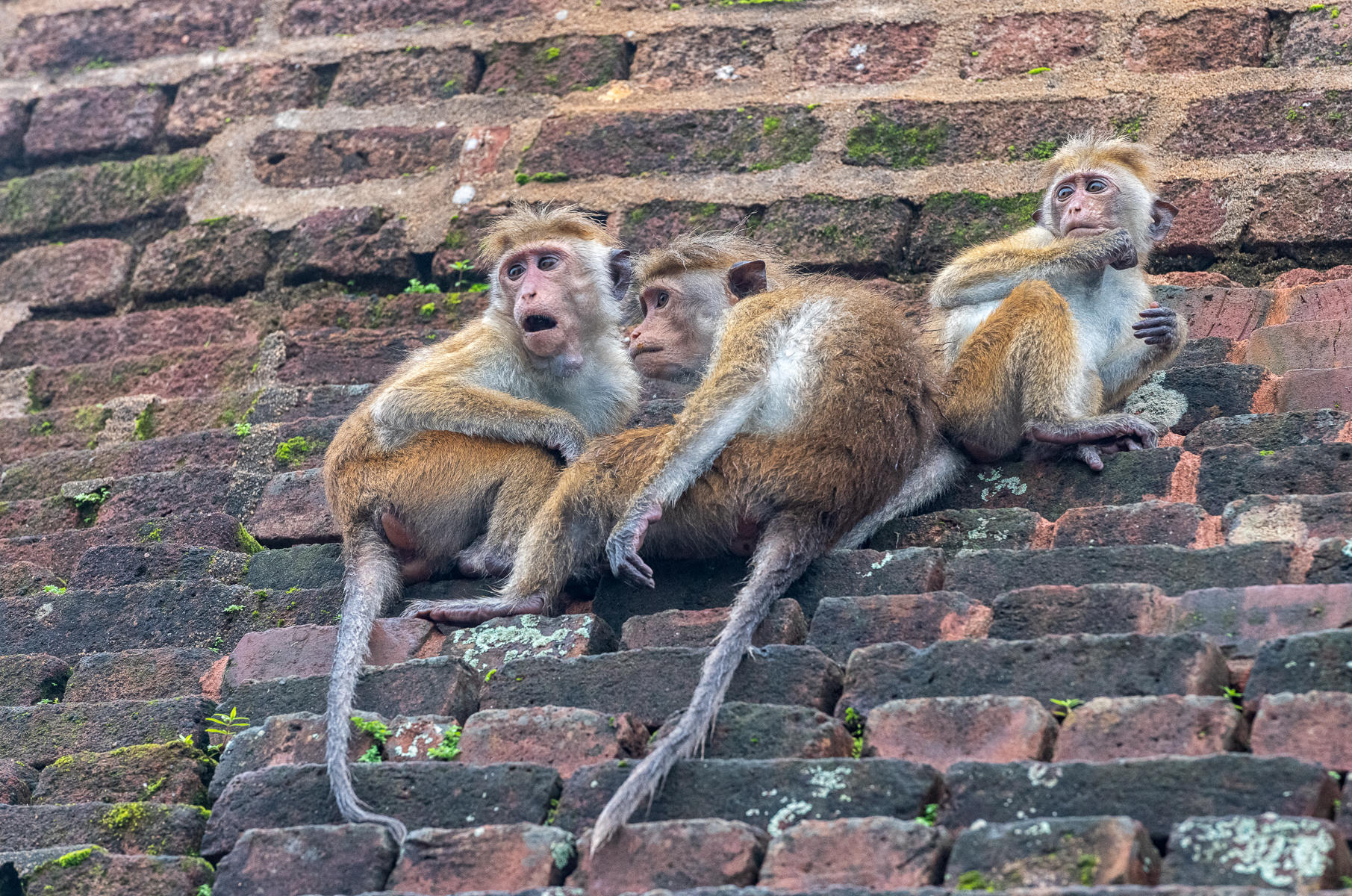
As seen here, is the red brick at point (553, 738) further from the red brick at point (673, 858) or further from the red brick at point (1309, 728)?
the red brick at point (1309, 728)

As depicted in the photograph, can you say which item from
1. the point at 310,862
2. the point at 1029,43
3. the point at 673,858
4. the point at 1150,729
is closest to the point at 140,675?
the point at 310,862

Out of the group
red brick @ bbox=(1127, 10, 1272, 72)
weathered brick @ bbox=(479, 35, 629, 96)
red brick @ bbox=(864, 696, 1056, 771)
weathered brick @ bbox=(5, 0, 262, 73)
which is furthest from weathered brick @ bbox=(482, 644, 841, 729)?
weathered brick @ bbox=(5, 0, 262, 73)

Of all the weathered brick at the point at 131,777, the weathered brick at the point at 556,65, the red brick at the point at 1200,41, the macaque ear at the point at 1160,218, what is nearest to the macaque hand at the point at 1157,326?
the macaque ear at the point at 1160,218

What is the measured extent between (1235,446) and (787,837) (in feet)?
6.83

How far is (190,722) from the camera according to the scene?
4.25m

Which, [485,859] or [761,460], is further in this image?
[761,460]

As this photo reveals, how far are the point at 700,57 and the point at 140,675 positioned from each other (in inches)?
160

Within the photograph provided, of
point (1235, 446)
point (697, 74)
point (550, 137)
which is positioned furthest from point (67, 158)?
point (1235, 446)

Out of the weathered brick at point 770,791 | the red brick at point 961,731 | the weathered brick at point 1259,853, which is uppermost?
the red brick at point 961,731

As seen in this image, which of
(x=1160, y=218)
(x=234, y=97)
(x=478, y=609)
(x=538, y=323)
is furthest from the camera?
(x=234, y=97)

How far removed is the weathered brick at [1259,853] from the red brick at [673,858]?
79cm

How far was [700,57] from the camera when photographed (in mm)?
7402

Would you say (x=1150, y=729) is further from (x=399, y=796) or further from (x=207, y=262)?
(x=207, y=262)

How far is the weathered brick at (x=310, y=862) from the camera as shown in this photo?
11.0 ft
